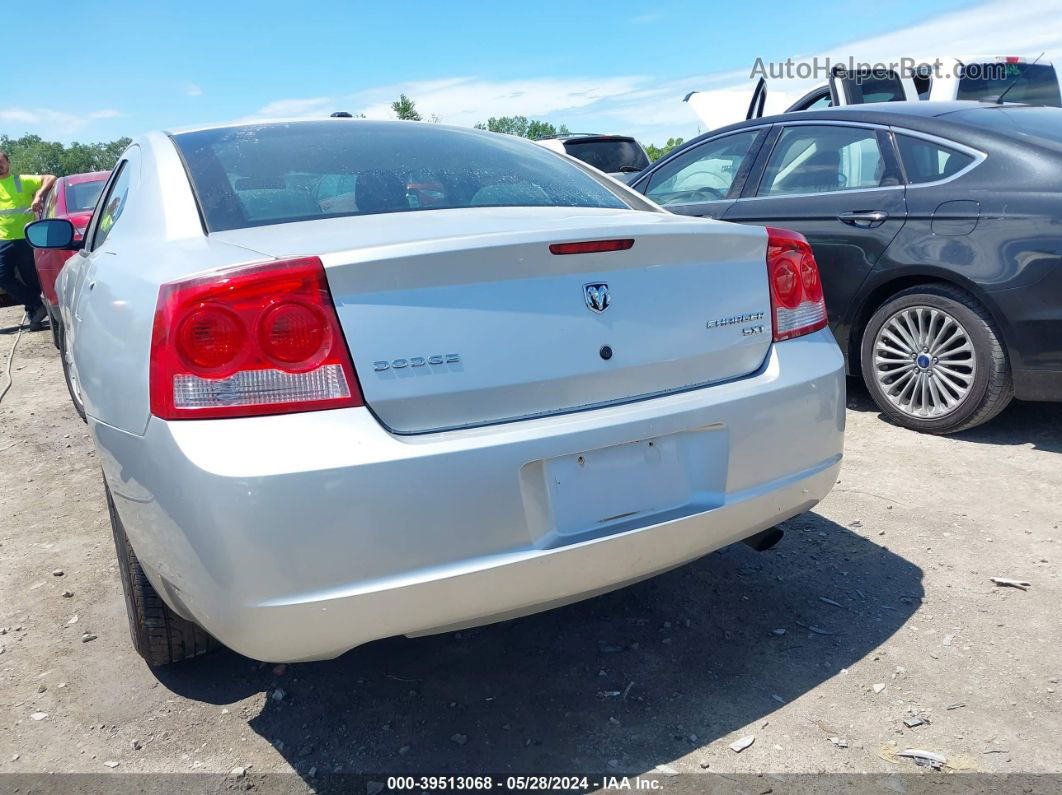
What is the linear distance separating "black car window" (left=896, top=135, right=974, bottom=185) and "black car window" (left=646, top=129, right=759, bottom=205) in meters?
1.00

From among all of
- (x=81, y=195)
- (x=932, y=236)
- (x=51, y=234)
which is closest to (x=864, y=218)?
(x=932, y=236)

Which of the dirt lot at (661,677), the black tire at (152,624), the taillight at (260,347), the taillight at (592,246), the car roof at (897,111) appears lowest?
the dirt lot at (661,677)

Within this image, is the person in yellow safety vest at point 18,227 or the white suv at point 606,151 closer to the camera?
the person in yellow safety vest at point 18,227

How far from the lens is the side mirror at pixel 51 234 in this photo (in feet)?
12.7

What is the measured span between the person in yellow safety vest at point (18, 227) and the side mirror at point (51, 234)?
615 centimetres

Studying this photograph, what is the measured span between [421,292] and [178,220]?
86 cm

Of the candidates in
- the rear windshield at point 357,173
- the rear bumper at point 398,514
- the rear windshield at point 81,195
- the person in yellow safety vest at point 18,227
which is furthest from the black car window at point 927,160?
the person in yellow safety vest at point 18,227

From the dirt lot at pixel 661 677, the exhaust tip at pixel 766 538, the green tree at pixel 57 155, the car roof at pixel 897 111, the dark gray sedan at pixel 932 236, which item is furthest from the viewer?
the green tree at pixel 57 155

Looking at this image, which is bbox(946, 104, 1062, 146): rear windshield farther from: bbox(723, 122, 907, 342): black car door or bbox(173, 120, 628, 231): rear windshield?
bbox(173, 120, 628, 231): rear windshield

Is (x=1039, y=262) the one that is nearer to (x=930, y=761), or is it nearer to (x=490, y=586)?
(x=930, y=761)

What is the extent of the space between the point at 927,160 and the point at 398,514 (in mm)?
3622

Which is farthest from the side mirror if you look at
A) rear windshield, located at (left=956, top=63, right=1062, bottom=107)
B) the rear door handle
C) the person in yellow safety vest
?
rear windshield, located at (left=956, top=63, right=1062, bottom=107)

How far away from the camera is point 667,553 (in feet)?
7.00

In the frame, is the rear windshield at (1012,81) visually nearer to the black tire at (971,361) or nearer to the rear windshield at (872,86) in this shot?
the rear windshield at (872,86)
